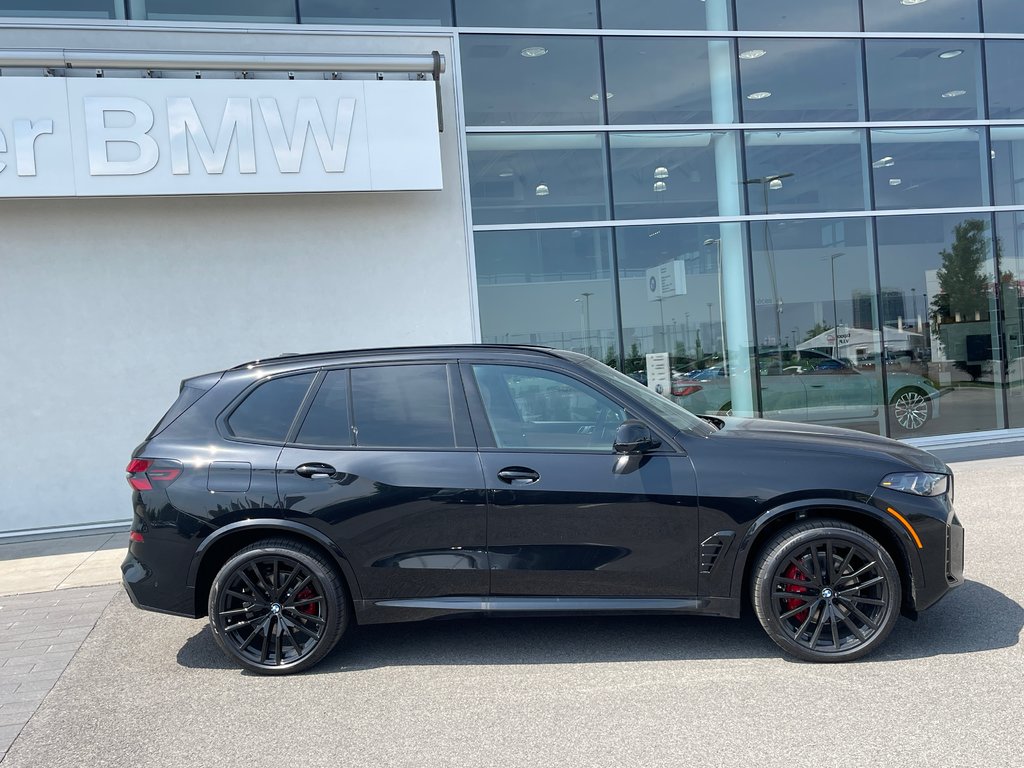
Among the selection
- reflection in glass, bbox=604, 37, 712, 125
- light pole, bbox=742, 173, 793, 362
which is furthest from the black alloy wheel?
reflection in glass, bbox=604, 37, 712, 125

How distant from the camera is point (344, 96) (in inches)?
364

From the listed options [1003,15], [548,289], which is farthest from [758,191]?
[1003,15]

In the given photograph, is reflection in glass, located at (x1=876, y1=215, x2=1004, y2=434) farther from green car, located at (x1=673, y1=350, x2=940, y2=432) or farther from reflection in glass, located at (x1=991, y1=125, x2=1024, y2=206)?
reflection in glass, located at (x1=991, y1=125, x2=1024, y2=206)

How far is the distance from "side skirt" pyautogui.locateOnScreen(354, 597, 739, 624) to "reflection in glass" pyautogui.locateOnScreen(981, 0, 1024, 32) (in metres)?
11.3

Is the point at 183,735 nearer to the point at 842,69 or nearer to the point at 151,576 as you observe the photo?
the point at 151,576

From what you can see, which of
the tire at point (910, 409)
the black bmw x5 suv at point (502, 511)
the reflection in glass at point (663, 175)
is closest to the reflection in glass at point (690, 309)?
the reflection in glass at point (663, 175)

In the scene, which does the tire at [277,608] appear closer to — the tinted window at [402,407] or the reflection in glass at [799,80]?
the tinted window at [402,407]

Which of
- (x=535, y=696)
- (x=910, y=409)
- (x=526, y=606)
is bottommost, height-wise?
(x=535, y=696)

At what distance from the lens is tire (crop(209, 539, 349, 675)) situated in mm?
4629

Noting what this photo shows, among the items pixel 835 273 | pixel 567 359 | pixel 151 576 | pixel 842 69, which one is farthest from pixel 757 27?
pixel 151 576

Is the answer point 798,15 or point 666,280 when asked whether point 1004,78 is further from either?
point 666,280

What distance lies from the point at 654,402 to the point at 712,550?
0.93m

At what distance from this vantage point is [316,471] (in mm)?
4656

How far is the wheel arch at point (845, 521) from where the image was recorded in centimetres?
438
